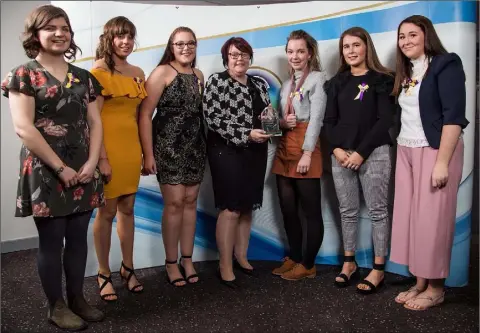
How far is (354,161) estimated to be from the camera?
2896 mm

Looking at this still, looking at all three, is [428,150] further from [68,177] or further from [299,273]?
[68,177]

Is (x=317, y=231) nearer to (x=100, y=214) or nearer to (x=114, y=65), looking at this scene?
(x=100, y=214)

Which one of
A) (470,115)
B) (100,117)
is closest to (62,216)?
(100,117)

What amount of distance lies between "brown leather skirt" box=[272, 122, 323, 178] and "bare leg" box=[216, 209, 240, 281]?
44 cm

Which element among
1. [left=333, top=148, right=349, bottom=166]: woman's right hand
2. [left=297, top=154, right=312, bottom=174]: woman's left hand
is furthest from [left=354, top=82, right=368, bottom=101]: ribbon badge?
[left=297, top=154, right=312, bottom=174]: woman's left hand

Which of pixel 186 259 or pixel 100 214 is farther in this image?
pixel 186 259

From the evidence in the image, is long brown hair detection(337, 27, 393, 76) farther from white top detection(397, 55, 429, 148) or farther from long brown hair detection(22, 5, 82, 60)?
long brown hair detection(22, 5, 82, 60)

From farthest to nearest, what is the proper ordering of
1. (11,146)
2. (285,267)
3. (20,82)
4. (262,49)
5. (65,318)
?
1. (11,146)
2. (262,49)
3. (285,267)
4. (65,318)
5. (20,82)

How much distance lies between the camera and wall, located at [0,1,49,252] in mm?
3885

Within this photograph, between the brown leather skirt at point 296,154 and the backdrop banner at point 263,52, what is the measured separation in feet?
1.19

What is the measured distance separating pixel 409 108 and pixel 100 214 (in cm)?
184

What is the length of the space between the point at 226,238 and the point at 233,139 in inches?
24.7

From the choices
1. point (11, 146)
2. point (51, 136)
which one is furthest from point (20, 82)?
point (11, 146)

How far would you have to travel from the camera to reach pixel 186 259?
3.21 meters
